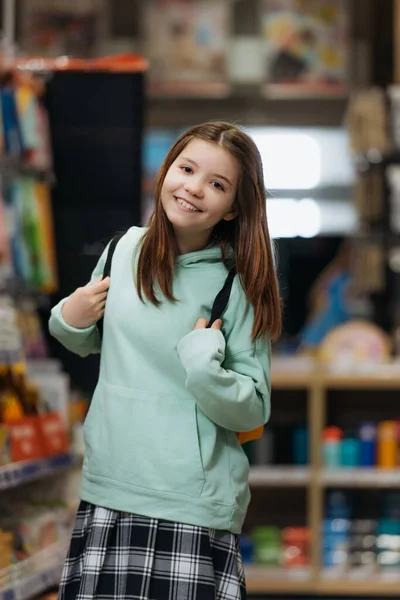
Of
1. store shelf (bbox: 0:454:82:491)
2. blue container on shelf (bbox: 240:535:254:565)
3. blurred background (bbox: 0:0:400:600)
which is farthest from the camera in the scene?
blue container on shelf (bbox: 240:535:254:565)

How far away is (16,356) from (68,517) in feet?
2.23

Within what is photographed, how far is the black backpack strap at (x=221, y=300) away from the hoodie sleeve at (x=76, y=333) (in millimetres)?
280

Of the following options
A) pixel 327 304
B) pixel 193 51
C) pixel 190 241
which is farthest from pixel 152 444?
pixel 193 51

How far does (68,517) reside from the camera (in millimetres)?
3600

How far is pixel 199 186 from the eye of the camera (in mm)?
2125

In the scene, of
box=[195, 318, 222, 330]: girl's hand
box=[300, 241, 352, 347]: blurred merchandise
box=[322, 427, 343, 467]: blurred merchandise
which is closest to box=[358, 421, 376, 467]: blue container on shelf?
box=[322, 427, 343, 467]: blurred merchandise

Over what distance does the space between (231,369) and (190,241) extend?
0.98ft

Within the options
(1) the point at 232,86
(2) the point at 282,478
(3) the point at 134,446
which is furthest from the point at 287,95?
(3) the point at 134,446

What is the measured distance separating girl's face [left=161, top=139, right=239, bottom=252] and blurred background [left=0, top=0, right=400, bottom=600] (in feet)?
1.08

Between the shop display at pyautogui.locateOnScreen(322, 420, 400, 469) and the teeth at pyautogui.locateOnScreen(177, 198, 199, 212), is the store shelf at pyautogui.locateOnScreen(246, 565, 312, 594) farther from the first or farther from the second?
the teeth at pyautogui.locateOnScreen(177, 198, 199, 212)

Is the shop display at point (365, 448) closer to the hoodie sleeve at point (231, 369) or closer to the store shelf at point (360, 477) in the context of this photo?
the store shelf at point (360, 477)

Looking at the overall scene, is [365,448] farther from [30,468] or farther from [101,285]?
[101,285]

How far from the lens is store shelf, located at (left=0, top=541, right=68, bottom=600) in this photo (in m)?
3.04

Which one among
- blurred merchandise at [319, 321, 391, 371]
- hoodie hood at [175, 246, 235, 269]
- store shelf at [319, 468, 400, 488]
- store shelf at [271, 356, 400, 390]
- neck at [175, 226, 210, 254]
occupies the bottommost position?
store shelf at [319, 468, 400, 488]
